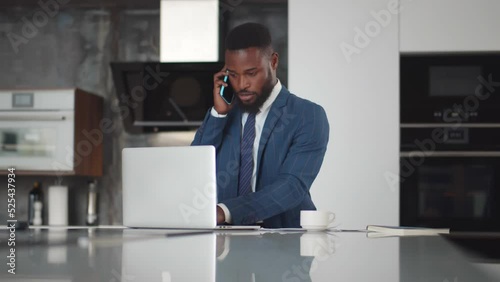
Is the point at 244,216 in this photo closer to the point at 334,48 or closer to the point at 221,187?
the point at 221,187

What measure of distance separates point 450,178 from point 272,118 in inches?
37.6

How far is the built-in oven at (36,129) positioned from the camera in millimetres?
4129

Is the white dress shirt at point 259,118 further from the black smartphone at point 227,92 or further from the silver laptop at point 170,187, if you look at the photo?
the silver laptop at point 170,187

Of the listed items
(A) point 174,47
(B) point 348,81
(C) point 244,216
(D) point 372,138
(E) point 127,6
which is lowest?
(C) point 244,216

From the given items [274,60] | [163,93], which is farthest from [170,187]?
[163,93]

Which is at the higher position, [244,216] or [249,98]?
[249,98]

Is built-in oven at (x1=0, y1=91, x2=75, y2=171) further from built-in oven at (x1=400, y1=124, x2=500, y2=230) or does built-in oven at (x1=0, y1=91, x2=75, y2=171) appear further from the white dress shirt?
built-in oven at (x1=400, y1=124, x2=500, y2=230)

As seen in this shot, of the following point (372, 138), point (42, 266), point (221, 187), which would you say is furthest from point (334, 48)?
point (42, 266)

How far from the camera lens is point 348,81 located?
3.55 meters

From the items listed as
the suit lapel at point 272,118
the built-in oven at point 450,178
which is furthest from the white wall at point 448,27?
the suit lapel at point 272,118

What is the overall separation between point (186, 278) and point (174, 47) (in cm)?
334

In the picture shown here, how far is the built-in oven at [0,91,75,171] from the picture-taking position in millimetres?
4129

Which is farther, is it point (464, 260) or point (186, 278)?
point (464, 260)

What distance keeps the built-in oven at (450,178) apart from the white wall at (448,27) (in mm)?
411
